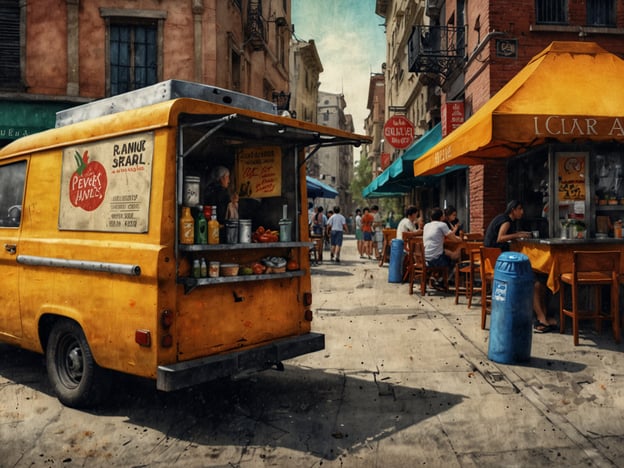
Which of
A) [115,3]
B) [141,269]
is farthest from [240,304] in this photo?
[115,3]

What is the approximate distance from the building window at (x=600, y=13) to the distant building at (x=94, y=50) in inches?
409

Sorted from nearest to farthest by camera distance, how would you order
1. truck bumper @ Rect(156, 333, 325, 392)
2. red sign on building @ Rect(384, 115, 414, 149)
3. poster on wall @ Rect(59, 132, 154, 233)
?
1. truck bumper @ Rect(156, 333, 325, 392)
2. poster on wall @ Rect(59, 132, 154, 233)
3. red sign on building @ Rect(384, 115, 414, 149)

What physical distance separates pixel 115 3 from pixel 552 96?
13370mm

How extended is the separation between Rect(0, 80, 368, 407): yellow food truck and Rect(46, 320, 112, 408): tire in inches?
0.6

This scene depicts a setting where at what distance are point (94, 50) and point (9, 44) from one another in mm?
2297

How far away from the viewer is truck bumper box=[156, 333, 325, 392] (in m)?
4.05

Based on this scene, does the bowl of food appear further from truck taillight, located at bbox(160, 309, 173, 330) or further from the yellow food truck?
truck taillight, located at bbox(160, 309, 173, 330)

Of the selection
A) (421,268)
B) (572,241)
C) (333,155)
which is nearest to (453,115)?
(421,268)

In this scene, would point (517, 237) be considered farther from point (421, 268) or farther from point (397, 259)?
point (397, 259)

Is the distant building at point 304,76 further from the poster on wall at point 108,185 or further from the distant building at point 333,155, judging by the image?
the poster on wall at point 108,185

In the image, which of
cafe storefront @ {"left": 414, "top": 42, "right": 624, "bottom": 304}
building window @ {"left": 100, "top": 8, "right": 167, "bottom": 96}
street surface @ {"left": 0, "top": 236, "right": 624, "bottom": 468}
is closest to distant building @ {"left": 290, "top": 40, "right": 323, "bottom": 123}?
building window @ {"left": 100, "top": 8, "right": 167, "bottom": 96}

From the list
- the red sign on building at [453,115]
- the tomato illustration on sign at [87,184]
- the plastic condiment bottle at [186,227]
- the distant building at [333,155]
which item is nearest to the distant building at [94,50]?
the red sign on building at [453,115]

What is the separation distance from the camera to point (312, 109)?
180 ft

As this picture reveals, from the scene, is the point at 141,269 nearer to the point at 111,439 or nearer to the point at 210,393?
the point at 111,439
